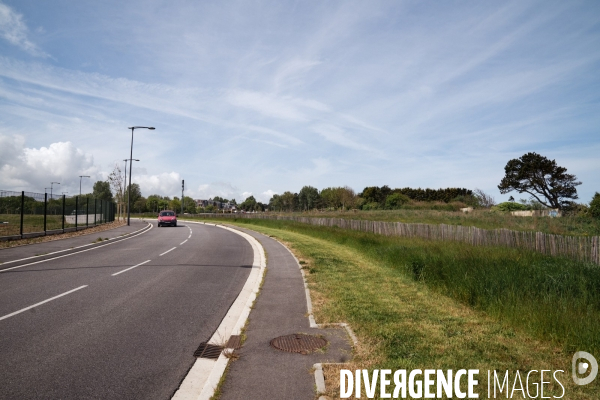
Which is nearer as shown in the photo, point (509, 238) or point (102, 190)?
point (509, 238)

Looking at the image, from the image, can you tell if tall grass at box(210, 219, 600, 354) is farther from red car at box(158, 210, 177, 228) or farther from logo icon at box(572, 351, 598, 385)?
red car at box(158, 210, 177, 228)

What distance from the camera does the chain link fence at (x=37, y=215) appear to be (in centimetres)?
2183

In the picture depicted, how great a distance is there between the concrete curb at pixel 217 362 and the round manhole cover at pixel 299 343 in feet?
2.53

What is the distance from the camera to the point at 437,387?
4062 millimetres

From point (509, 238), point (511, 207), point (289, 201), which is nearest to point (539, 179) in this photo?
point (511, 207)

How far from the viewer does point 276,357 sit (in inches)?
199

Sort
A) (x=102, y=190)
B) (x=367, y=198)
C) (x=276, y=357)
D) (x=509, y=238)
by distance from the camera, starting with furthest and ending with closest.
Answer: (x=102, y=190), (x=367, y=198), (x=509, y=238), (x=276, y=357)

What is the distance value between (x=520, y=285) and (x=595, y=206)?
1014 inches

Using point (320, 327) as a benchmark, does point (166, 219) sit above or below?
above

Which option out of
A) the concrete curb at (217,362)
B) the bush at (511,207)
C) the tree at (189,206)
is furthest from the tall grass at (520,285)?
the tree at (189,206)

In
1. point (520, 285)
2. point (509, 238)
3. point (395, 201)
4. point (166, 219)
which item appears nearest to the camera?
point (520, 285)

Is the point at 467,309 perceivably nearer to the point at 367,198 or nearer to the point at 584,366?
the point at 584,366

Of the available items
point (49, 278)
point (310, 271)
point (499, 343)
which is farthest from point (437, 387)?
point (49, 278)

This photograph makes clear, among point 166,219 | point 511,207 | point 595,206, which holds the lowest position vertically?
point 166,219
